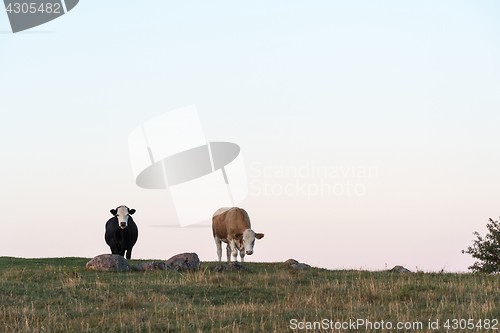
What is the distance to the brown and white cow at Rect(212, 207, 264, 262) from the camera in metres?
26.8

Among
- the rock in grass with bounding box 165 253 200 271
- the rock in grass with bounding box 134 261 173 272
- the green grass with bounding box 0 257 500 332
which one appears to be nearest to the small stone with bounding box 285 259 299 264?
the green grass with bounding box 0 257 500 332

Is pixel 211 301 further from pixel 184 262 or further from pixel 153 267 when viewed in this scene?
pixel 184 262

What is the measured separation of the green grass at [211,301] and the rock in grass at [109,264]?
106 cm

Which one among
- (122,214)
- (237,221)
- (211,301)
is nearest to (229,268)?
(211,301)

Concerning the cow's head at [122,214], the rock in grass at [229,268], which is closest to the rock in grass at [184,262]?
the rock in grass at [229,268]

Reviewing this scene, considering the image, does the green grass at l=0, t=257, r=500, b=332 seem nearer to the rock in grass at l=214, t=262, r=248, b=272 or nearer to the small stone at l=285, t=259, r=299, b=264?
the rock in grass at l=214, t=262, r=248, b=272

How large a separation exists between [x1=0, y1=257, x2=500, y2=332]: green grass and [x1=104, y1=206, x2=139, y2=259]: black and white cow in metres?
8.62

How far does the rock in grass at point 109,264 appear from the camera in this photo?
20453mm

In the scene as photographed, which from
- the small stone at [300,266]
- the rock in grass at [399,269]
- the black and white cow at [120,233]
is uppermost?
the black and white cow at [120,233]

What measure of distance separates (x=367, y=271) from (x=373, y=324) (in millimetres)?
10744

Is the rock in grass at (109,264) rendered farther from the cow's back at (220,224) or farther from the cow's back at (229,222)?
the cow's back at (220,224)

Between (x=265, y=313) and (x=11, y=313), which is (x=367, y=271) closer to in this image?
(x=265, y=313)

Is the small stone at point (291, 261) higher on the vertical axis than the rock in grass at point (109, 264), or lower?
higher

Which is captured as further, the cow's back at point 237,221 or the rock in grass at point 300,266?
the cow's back at point 237,221
